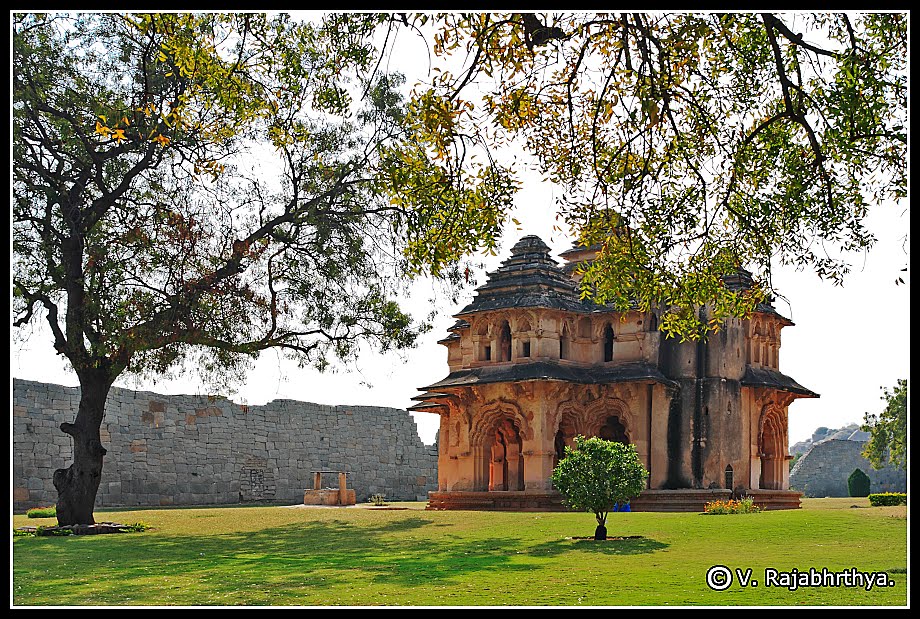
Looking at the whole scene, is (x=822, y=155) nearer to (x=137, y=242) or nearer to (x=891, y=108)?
(x=891, y=108)

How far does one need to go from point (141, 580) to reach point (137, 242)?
639 cm

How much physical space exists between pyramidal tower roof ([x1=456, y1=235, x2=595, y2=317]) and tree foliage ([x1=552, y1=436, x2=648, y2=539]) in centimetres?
771

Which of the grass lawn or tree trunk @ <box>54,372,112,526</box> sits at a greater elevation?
tree trunk @ <box>54,372,112,526</box>

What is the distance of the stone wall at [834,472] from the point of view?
3638cm

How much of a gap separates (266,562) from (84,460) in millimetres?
6625

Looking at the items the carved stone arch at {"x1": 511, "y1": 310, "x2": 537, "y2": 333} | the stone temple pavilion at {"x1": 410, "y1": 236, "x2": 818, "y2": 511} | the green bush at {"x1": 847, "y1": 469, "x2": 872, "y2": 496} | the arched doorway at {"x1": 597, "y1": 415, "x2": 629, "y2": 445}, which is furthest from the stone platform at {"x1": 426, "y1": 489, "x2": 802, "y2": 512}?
the green bush at {"x1": 847, "y1": 469, "x2": 872, "y2": 496}

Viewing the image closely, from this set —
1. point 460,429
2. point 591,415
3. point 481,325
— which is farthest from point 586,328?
point 460,429

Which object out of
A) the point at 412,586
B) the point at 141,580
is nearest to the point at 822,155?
the point at 412,586

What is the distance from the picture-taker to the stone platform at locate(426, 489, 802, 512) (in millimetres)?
19203

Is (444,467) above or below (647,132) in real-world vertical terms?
below

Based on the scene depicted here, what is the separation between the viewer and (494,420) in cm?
2125

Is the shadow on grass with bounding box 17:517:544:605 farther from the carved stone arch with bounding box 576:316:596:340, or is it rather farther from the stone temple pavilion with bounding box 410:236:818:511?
the carved stone arch with bounding box 576:316:596:340

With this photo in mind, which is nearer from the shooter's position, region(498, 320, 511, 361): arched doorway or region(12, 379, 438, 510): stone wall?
region(498, 320, 511, 361): arched doorway

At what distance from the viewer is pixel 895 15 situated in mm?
7664
